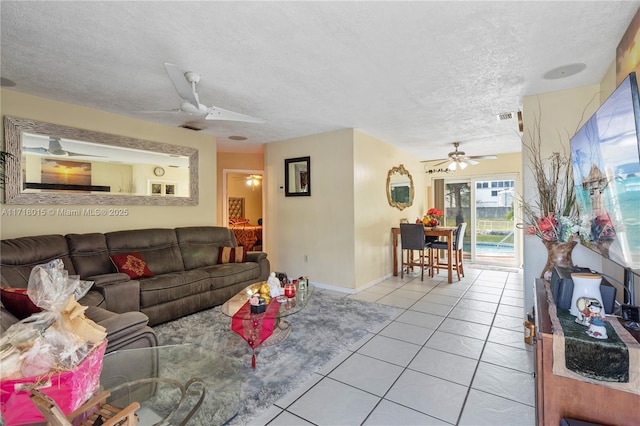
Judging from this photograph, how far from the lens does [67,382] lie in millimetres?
946

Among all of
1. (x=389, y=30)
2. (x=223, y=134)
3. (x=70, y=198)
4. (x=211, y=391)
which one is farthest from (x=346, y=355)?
(x=223, y=134)

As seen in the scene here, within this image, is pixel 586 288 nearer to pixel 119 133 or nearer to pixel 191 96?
pixel 191 96

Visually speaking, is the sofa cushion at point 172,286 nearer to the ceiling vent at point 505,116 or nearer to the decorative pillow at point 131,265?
the decorative pillow at point 131,265

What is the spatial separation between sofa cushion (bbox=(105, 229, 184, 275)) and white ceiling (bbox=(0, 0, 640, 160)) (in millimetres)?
1471

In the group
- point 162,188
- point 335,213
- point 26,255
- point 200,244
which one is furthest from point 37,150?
point 335,213

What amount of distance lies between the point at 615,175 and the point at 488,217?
18.0 ft

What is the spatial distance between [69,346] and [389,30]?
2.27 m

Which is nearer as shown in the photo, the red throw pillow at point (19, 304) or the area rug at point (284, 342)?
the red throw pillow at point (19, 304)

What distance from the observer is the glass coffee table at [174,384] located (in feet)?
4.36

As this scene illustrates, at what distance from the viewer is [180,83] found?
2.07 meters

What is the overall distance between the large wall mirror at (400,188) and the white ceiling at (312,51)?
2001 millimetres

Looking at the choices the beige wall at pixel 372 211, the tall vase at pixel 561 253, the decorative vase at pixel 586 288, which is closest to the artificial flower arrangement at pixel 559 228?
the tall vase at pixel 561 253

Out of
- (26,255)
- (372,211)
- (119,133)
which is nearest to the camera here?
(26,255)

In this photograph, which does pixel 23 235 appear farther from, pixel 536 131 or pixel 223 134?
pixel 536 131
